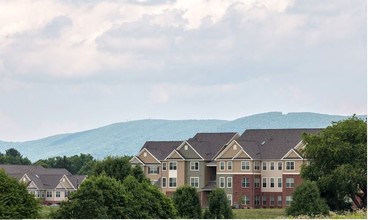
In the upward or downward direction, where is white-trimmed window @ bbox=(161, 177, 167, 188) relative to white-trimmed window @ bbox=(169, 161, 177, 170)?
downward

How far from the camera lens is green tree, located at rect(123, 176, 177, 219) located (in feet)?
146

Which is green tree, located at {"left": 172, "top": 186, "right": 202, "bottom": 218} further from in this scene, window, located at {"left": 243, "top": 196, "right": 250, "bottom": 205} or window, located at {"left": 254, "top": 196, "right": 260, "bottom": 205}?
window, located at {"left": 254, "top": 196, "right": 260, "bottom": 205}

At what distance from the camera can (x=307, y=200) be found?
53844mm

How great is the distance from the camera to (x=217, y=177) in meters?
82.4

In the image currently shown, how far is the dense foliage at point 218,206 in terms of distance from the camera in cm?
5478

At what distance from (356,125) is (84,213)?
21.5 m

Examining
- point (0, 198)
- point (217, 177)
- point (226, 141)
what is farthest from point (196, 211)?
point (226, 141)

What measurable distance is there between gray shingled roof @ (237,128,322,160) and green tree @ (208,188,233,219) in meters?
26.8

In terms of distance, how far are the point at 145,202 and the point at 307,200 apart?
12.2 m

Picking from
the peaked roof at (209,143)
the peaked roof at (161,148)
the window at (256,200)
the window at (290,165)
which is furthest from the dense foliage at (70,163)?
the window at (290,165)

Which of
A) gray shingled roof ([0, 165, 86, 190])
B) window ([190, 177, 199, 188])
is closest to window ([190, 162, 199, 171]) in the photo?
window ([190, 177, 199, 188])

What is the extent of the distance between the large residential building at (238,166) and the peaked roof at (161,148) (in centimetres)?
9

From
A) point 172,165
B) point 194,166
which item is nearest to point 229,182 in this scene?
point 194,166

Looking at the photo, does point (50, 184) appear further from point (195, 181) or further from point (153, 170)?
point (195, 181)
